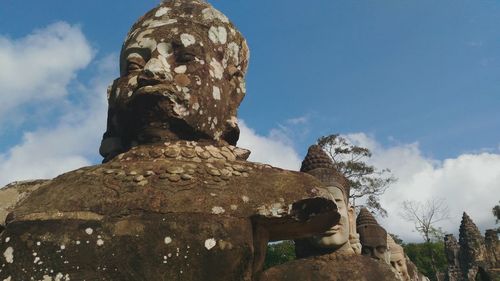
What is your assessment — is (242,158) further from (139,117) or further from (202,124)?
(139,117)

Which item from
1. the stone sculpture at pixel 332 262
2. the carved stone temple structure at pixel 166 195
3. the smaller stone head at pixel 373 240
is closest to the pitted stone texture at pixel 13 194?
the carved stone temple structure at pixel 166 195

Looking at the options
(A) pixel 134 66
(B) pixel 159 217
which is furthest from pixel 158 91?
(B) pixel 159 217

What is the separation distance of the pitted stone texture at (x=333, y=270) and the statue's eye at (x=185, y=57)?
1869mm

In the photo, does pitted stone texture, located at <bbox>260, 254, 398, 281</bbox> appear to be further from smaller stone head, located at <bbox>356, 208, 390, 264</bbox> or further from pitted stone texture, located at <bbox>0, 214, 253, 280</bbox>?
smaller stone head, located at <bbox>356, 208, 390, 264</bbox>

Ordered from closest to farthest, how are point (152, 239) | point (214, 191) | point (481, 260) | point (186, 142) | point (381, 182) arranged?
point (152, 239), point (214, 191), point (186, 142), point (481, 260), point (381, 182)

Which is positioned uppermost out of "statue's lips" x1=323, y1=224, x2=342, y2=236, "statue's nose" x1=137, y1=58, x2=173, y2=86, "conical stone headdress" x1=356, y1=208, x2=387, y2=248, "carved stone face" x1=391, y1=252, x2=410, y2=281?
"statue's nose" x1=137, y1=58, x2=173, y2=86

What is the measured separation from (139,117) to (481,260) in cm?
2151

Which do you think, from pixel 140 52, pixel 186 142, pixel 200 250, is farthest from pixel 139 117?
pixel 200 250

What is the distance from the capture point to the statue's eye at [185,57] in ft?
10.7

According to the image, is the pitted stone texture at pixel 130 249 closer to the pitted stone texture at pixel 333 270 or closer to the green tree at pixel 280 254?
the pitted stone texture at pixel 333 270

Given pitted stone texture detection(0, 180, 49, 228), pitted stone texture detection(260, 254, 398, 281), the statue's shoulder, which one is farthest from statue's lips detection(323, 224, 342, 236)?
pitted stone texture detection(0, 180, 49, 228)

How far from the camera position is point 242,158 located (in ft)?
10.5

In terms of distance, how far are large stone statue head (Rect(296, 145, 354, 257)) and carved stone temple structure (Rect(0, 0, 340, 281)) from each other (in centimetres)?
113

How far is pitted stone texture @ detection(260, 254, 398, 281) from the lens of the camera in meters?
3.96
